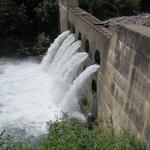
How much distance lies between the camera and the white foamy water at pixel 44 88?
19.0 meters

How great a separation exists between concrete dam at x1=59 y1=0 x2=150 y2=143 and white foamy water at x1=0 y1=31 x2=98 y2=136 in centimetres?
67

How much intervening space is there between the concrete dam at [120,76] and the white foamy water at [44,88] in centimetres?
67

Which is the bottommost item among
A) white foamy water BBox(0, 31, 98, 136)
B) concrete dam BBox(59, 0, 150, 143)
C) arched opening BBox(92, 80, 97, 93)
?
white foamy water BBox(0, 31, 98, 136)

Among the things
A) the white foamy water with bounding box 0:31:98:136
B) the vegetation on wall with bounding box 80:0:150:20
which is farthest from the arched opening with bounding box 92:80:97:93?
the vegetation on wall with bounding box 80:0:150:20

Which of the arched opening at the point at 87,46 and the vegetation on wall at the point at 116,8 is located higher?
the arched opening at the point at 87,46

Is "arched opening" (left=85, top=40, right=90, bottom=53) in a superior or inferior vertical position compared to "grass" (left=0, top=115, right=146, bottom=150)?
inferior

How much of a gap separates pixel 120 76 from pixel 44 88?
31.6 ft

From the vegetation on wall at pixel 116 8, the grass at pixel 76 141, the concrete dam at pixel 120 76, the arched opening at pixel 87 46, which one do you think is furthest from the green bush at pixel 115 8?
the grass at pixel 76 141

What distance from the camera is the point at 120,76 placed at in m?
14.7

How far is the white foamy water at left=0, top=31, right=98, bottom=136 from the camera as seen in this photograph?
1905 centimetres

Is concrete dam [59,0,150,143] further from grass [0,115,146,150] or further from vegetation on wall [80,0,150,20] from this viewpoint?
vegetation on wall [80,0,150,20]

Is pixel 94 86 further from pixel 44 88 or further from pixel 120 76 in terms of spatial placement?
pixel 44 88

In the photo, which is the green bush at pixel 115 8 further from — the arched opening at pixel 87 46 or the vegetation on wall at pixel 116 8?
the arched opening at pixel 87 46

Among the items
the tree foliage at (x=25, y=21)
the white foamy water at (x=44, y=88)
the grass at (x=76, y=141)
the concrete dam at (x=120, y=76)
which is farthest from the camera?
the tree foliage at (x=25, y=21)
